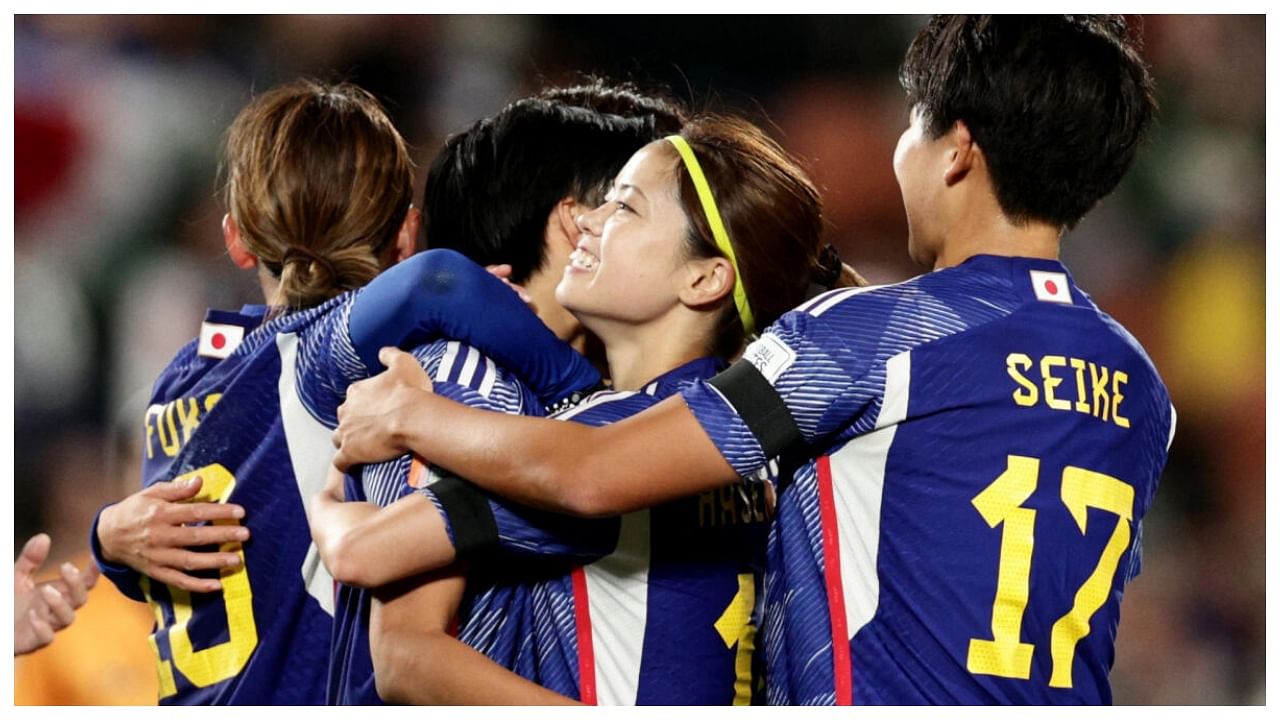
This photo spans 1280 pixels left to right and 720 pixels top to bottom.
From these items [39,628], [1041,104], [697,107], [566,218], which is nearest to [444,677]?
[566,218]

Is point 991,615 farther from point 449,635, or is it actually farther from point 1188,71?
point 1188,71

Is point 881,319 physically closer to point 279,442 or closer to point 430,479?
point 430,479

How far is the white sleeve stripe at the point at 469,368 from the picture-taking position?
7.16 ft

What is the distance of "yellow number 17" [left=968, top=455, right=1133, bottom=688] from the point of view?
1987mm

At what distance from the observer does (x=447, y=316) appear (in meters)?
2.18

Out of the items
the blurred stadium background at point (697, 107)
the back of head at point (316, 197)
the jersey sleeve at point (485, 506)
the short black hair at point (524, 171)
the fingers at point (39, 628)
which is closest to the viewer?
the jersey sleeve at point (485, 506)

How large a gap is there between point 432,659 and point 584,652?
252 millimetres

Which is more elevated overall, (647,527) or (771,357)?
(771,357)

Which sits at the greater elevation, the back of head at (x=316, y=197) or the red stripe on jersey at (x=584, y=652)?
the back of head at (x=316, y=197)

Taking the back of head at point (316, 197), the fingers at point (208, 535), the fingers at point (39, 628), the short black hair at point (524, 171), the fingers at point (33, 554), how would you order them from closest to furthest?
the fingers at point (208, 535) < the back of head at point (316, 197) < the short black hair at point (524, 171) < the fingers at point (33, 554) < the fingers at point (39, 628)

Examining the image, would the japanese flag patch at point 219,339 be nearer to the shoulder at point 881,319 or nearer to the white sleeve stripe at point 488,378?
the white sleeve stripe at point 488,378

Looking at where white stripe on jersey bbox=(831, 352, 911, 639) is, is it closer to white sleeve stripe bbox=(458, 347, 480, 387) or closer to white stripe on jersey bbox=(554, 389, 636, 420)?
white stripe on jersey bbox=(554, 389, 636, 420)

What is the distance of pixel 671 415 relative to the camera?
1965 mm

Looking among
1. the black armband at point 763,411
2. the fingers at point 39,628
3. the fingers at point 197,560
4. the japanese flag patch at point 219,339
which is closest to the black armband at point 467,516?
the black armband at point 763,411
